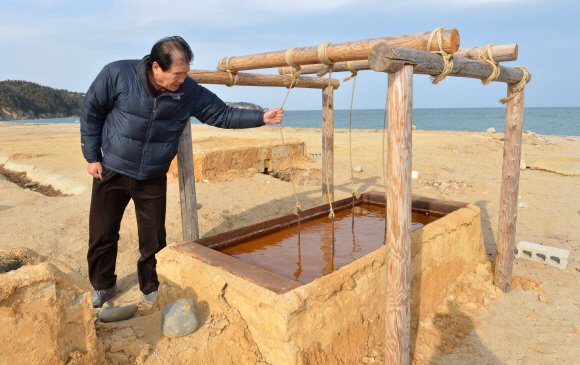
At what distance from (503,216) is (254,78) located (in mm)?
2788

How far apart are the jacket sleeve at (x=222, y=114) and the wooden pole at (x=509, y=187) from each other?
2.33 metres

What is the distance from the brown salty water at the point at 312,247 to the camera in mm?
2779

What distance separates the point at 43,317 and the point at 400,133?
1955 mm

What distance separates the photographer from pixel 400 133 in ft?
7.09

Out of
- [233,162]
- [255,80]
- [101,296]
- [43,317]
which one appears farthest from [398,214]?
A: [233,162]

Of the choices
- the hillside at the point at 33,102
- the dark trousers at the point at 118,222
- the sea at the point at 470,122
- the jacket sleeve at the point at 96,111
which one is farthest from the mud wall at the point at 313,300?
the hillside at the point at 33,102

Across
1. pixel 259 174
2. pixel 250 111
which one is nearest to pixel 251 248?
pixel 250 111

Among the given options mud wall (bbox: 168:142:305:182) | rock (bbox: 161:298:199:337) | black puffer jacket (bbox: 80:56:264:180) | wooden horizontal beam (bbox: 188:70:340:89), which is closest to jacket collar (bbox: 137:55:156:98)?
black puffer jacket (bbox: 80:56:264:180)

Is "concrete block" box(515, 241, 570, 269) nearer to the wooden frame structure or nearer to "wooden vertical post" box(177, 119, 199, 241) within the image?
the wooden frame structure

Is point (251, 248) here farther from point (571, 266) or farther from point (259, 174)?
point (259, 174)

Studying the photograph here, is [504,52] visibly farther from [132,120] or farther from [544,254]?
[132,120]

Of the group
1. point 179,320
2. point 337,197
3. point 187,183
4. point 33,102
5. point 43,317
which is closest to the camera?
point 43,317

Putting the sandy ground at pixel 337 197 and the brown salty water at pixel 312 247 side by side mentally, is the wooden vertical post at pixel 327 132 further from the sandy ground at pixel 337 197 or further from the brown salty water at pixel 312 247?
the sandy ground at pixel 337 197

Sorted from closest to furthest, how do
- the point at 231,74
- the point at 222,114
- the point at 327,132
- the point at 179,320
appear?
the point at 179,320
the point at 222,114
the point at 231,74
the point at 327,132
